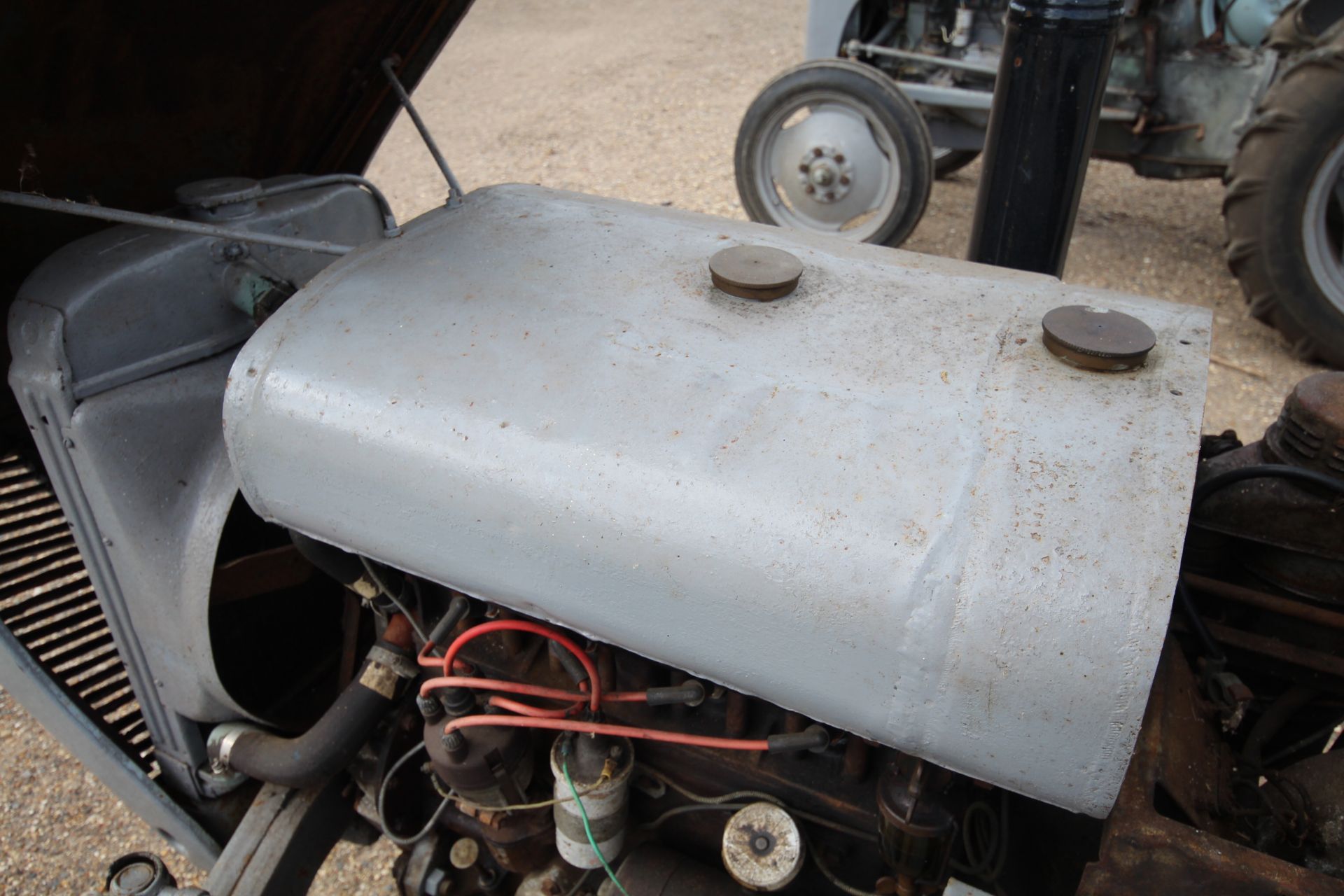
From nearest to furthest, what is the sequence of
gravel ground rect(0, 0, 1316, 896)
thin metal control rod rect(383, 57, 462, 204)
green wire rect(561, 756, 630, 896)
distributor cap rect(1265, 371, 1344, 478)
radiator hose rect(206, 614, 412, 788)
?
distributor cap rect(1265, 371, 1344, 478) → green wire rect(561, 756, 630, 896) → radiator hose rect(206, 614, 412, 788) → thin metal control rod rect(383, 57, 462, 204) → gravel ground rect(0, 0, 1316, 896)

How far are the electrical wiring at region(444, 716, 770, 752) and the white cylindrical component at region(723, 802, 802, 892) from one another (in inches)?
3.3

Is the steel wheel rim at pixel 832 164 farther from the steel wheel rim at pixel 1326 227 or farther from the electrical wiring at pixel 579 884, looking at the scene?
the electrical wiring at pixel 579 884

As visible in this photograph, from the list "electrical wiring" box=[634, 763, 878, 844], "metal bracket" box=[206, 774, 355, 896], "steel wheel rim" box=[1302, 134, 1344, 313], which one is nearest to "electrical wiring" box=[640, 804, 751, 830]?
"electrical wiring" box=[634, 763, 878, 844]

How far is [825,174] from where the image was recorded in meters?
3.97

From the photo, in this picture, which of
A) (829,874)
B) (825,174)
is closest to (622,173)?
(825,174)

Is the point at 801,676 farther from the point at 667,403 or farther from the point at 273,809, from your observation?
the point at 273,809

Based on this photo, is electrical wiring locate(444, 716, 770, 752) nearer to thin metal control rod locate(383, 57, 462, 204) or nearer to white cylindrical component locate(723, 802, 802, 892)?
white cylindrical component locate(723, 802, 802, 892)

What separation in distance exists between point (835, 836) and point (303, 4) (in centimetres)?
140

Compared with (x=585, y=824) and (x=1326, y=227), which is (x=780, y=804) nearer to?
(x=585, y=824)

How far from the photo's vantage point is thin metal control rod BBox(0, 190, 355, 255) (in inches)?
45.7

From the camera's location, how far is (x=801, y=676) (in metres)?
0.90

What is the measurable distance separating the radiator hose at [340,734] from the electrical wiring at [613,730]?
0.18 m

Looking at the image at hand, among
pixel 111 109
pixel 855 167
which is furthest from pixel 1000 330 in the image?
pixel 855 167

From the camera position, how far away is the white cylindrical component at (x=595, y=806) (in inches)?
48.7
